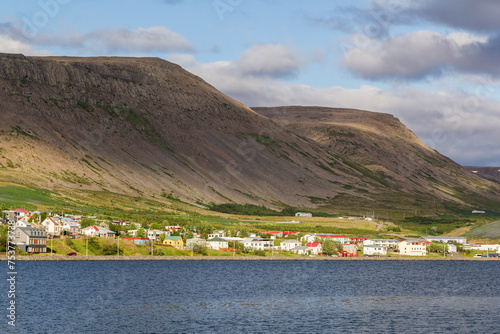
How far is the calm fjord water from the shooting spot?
8419cm

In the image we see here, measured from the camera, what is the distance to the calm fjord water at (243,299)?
84.2m

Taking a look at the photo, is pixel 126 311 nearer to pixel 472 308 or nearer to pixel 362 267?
pixel 472 308

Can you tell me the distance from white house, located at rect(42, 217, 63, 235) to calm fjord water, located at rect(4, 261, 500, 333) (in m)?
17.0

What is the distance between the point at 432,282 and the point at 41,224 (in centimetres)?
9962

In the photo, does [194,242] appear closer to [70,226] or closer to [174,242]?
[174,242]

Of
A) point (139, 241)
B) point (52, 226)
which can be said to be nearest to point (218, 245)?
point (139, 241)

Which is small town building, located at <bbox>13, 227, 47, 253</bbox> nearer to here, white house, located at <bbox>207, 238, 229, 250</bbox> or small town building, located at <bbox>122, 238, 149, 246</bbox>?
small town building, located at <bbox>122, 238, 149, 246</bbox>

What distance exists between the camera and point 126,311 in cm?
9331

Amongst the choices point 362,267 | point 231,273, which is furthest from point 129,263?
point 362,267

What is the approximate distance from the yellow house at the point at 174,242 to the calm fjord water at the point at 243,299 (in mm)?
18033

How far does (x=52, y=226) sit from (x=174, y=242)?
3410cm

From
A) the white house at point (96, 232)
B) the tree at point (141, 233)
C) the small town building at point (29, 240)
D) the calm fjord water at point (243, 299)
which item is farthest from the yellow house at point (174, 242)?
the small town building at point (29, 240)

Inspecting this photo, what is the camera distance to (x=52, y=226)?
174 metres

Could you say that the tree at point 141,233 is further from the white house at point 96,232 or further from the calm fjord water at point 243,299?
the calm fjord water at point 243,299
